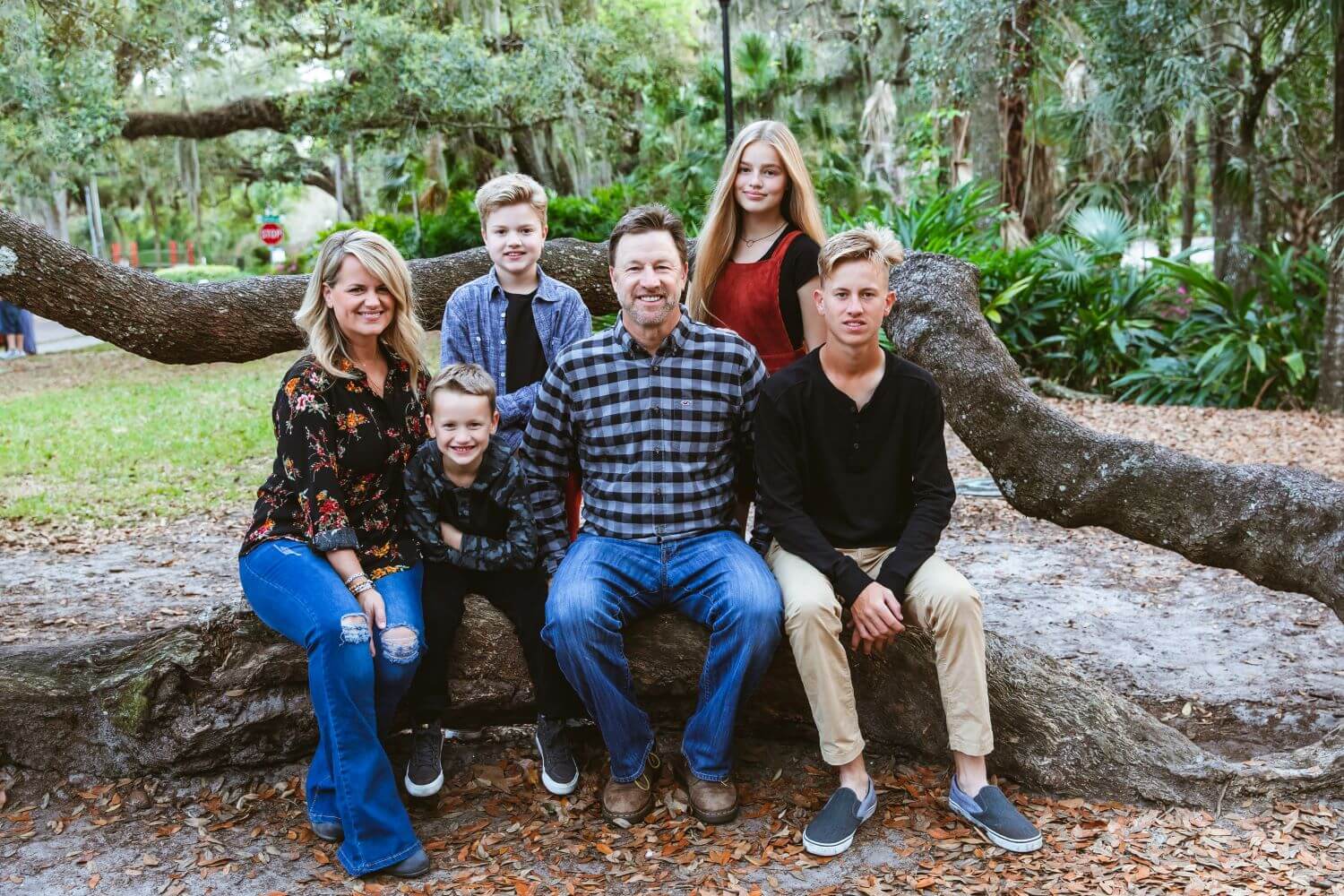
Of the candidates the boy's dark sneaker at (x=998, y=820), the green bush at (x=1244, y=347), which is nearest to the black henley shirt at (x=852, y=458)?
the boy's dark sneaker at (x=998, y=820)

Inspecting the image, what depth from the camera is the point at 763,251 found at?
11.4 ft

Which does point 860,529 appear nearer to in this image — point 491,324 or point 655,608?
point 655,608

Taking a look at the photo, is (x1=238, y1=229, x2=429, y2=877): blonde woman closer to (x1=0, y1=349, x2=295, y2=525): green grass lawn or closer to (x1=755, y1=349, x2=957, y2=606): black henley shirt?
(x1=755, y1=349, x2=957, y2=606): black henley shirt

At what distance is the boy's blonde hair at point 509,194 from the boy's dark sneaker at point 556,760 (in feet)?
4.94

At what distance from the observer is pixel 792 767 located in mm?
3324

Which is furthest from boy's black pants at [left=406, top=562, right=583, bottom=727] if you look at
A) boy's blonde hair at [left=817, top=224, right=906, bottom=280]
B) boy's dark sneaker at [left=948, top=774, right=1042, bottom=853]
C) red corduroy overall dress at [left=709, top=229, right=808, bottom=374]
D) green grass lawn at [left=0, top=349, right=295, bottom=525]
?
green grass lawn at [left=0, top=349, right=295, bottom=525]

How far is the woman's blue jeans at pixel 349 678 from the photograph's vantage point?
283cm

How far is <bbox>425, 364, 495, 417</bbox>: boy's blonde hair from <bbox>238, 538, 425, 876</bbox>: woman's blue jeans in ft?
1.81

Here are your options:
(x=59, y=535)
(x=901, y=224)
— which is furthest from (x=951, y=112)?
(x=59, y=535)

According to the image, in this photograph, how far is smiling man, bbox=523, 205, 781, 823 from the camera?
9.69ft

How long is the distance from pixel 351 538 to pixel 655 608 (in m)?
0.84

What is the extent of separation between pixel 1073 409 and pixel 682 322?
23.8 feet

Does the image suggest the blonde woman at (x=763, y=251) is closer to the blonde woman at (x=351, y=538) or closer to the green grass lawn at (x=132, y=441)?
the blonde woman at (x=351, y=538)

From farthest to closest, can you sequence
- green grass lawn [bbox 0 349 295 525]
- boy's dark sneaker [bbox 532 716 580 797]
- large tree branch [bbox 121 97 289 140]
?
large tree branch [bbox 121 97 289 140] → green grass lawn [bbox 0 349 295 525] → boy's dark sneaker [bbox 532 716 580 797]
